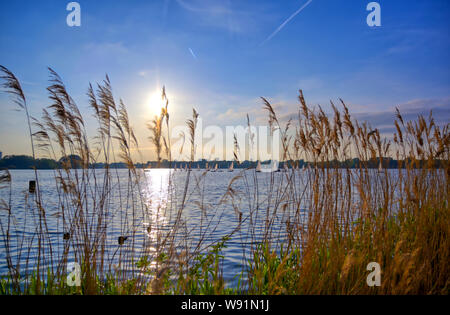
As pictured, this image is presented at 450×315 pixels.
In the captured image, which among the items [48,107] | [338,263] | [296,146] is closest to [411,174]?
[296,146]

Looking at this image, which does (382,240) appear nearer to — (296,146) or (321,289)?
(321,289)

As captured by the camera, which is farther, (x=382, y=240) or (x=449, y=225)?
(x=449, y=225)

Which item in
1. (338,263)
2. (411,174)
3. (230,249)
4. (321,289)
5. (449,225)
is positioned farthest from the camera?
(230,249)

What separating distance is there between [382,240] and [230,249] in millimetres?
4432

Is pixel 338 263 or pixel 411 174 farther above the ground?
pixel 411 174

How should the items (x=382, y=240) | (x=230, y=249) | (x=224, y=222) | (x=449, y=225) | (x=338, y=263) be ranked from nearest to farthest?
(x=338, y=263)
(x=382, y=240)
(x=449, y=225)
(x=230, y=249)
(x=224, y=222)

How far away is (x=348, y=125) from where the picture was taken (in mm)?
3984

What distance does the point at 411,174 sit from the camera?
4.45 metres

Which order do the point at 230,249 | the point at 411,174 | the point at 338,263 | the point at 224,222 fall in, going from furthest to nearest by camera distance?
1. the point at 224,222
2. the point at 230,249
3. the point at 411,174
4. the point at 338,263
